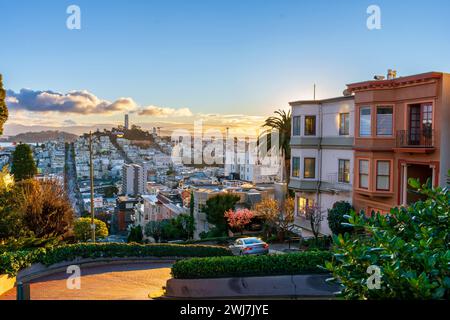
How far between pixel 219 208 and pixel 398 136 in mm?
23184

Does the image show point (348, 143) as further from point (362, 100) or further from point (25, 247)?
point (25, 247)

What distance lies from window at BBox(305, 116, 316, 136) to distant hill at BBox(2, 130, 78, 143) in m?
27.3

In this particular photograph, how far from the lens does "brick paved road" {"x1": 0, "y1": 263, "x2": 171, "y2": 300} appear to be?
547 inches

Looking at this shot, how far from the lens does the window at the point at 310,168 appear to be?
93.1ft

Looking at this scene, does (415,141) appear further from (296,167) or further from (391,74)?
(296,167)

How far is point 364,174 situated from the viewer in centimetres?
2394

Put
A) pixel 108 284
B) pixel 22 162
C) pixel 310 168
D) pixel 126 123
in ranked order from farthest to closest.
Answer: pixel 22 162 → pixel 126 123 → pixel 310 168 → pixel 108 284

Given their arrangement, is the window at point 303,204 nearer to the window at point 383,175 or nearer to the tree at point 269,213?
the tree at point 269,213

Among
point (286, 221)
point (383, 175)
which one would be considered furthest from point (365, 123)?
point (286, 221)

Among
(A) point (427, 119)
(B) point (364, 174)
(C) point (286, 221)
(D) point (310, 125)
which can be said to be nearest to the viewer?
(A) point (427, 119)

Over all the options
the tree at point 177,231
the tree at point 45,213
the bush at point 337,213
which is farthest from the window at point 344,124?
the tree at point 177,231

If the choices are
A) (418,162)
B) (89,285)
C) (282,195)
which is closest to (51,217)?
(89,285)

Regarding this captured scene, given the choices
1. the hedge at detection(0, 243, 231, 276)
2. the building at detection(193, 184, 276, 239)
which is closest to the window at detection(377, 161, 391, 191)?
the hedge at detection(0, 243, 231, 276)

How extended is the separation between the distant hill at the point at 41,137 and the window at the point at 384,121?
33.2 metres
